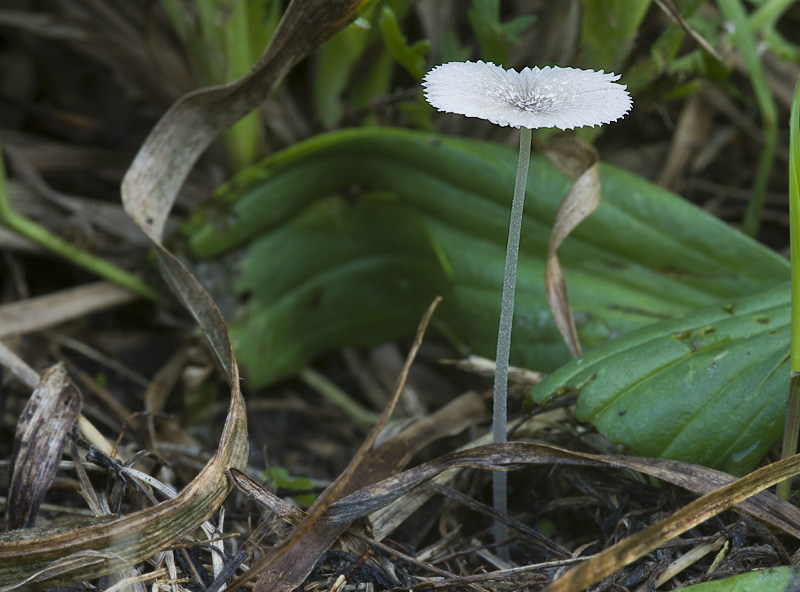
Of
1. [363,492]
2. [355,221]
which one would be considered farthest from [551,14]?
[363,492]


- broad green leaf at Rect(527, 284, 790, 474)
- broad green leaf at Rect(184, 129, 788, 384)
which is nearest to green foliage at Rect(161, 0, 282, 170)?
broad green leaf at Rect(184, 129, 788, 384)

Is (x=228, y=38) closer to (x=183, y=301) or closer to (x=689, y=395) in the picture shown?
(x=183, y=301)

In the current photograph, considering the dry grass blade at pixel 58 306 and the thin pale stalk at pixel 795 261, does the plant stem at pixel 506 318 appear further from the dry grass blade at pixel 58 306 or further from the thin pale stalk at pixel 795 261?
the dry grass blade at pixel 58 306

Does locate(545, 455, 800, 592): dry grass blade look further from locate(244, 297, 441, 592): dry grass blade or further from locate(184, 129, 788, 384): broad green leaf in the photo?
locate(184, 129, 788, 384): broad green leaf

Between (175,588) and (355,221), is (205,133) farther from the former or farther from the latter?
(175,588)

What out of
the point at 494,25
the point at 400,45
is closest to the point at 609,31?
the point at 494,25

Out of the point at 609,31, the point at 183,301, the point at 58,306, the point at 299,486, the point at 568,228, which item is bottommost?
the point at 299,486

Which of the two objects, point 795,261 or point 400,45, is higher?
point 400,45
